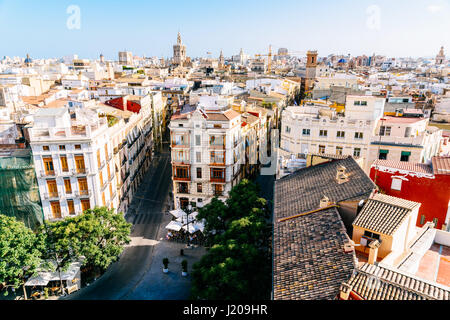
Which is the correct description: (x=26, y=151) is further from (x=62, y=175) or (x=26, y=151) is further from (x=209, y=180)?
(x=209, y=180)

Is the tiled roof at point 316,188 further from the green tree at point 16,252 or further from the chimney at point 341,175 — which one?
the green tree at point 16,252

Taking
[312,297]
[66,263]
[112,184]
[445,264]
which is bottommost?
[66,263]

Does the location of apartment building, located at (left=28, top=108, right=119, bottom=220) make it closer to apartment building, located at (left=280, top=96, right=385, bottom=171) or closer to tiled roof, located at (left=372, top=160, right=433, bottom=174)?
apartment building, located at (left=280, top=96, right=385, bottom=171)

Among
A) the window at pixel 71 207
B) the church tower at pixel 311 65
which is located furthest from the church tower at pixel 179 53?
the window at pixel 71 207

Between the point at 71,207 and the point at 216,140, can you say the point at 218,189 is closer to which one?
the point at 216,140

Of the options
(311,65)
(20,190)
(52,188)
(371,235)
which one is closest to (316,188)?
(371,235)

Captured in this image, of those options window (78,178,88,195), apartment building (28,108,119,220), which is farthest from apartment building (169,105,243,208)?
window (78,178,88,195)
